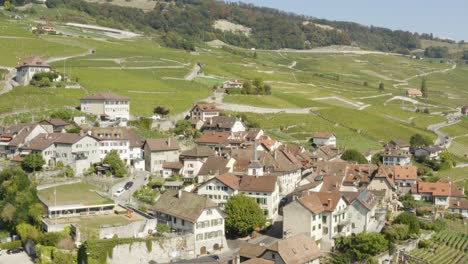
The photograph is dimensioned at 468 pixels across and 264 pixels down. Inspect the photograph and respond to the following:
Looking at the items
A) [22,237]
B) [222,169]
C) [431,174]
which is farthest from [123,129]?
[431,174]

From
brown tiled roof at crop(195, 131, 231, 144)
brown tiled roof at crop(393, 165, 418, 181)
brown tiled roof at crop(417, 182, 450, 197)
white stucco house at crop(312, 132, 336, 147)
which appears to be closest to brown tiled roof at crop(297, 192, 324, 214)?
brown tiled roof at crop(195, 131, 231, 144)

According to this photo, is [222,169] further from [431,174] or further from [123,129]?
[431,174]

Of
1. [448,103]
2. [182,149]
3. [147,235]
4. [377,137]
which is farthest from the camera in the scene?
[448,103]

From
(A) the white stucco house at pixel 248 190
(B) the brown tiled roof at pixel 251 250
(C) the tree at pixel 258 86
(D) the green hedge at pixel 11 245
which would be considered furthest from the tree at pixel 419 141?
(D) the green hedge at pixel 11 245

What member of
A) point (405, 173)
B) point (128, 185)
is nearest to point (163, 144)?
point (128, 185)

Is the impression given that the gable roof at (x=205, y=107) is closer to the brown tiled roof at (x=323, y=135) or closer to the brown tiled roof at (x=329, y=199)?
the brown tiled roof at (x=323, y=135)

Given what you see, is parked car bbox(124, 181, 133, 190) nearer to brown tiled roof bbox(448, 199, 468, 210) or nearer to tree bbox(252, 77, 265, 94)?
brown tiled roof bbox(448, 199, 468, 210)

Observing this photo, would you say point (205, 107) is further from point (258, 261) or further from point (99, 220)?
point (258, 261)
